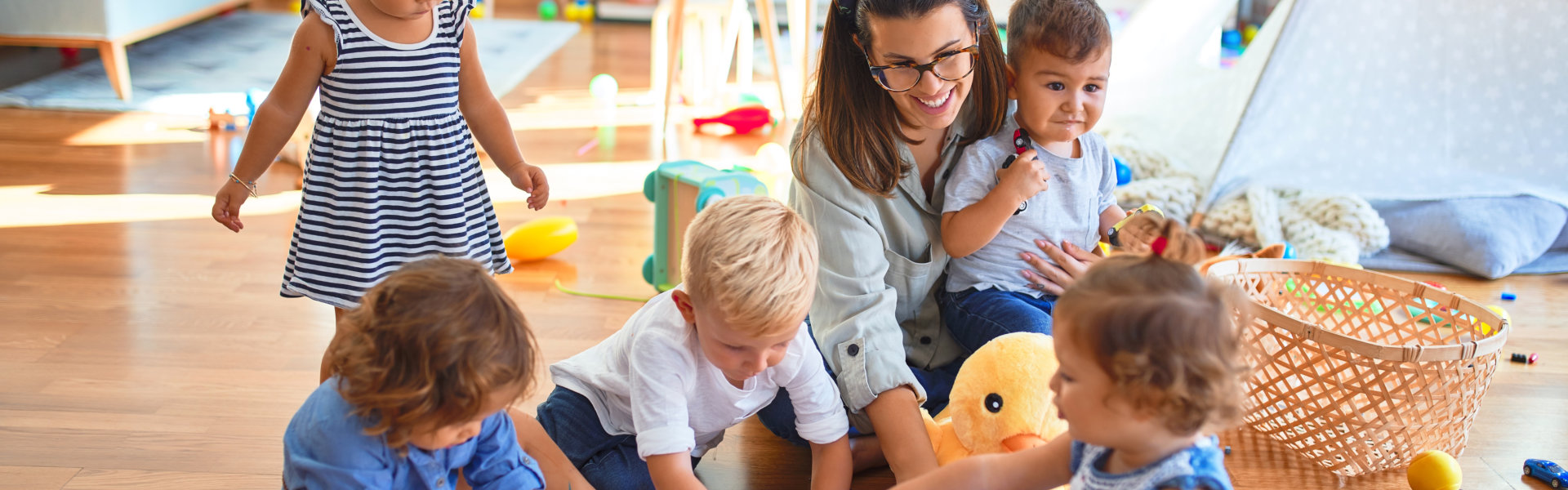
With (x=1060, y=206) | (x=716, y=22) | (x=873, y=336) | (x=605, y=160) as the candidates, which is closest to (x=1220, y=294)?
(x=873, y=336)

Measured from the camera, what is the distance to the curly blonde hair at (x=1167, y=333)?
2.21 feet

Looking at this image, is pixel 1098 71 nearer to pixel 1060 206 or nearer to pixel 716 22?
pixel 1060 206

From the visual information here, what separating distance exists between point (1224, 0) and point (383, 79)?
1852mm

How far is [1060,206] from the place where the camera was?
1343mm

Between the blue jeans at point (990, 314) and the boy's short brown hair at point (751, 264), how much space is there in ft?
1.17

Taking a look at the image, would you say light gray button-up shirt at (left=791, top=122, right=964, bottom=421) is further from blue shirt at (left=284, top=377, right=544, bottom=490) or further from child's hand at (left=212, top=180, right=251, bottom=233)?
child's hand at (left=212, top=180, right=251, bottom=233)

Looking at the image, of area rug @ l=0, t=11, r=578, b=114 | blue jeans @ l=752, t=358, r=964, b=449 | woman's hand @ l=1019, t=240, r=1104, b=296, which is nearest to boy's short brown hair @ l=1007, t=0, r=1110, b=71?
woman's hand @ l=1019, t=240, r=1104, b=296

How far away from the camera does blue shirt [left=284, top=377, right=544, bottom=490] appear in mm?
842

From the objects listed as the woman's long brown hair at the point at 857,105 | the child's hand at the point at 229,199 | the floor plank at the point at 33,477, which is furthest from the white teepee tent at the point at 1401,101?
the floor plank at the point at 33,477

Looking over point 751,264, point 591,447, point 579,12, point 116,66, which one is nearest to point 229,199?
point 591,447

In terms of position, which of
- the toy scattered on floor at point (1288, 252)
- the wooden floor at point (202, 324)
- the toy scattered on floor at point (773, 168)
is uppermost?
the toy scattered on floor at point (1288, 252)

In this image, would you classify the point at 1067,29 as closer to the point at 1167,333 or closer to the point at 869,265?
the point at 869,265

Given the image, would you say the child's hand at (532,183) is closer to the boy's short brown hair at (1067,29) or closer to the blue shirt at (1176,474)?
the boy's short brown hair at (1067,29)

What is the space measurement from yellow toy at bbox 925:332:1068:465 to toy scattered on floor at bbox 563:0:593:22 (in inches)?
164
